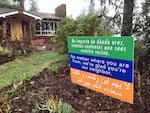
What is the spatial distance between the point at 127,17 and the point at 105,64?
153 inches

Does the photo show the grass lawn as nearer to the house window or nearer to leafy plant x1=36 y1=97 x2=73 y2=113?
leafy plant x1=36 y1=97 x2=73 y2=113

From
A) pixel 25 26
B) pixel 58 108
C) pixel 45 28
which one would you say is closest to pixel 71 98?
pixel 58 108

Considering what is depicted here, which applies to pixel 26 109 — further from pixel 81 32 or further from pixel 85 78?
pixel 81 32

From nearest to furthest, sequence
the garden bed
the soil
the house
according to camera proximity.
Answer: the soil → the garden bed → the house

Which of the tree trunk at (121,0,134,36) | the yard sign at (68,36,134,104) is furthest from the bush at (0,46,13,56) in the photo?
the yard sign at (68,36,134,104)

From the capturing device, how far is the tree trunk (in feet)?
23.9

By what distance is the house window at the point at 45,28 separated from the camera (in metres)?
23.6

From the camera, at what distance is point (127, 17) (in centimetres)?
737

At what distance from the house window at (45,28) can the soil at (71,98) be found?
17.3 meters

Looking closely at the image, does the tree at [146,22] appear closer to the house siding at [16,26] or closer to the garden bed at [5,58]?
the garden bed at [5,58]

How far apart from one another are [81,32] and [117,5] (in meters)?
2.08

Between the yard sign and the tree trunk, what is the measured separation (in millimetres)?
3171

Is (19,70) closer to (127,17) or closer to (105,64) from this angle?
(127,17)

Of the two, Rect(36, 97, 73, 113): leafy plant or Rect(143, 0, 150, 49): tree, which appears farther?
Rect(143, 0, 150, 49): tree
